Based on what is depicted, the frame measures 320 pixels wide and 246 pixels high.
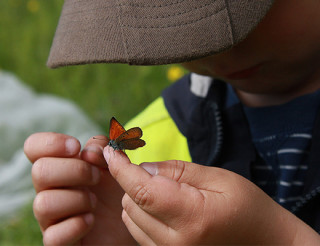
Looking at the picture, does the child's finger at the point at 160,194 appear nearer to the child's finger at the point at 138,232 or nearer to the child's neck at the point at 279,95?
the child's finger at the point at 138,232

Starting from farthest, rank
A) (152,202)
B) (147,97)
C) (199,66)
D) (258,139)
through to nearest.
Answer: (147,97) → (258,139) → (199,66) → (152,202)

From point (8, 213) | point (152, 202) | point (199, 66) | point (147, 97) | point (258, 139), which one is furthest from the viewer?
point (147, 97)

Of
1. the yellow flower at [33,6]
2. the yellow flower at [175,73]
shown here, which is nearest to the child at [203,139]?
the yellow flower at [175,73]

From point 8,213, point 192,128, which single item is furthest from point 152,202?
point 8,213

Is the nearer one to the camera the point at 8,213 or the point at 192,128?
the point at 192,128

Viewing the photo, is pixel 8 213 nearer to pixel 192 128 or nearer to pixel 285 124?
pixel 192 128

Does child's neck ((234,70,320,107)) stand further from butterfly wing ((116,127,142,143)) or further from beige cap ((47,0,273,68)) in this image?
butterfly wing ((116,127,142,143))

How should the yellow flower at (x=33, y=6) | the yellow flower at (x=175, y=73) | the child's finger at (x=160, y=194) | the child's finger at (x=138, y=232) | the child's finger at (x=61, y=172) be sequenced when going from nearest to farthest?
1. the child's finger at (x=160, y=194)
2. the child's finger at (x=138, y=232)
3. the child's finger at (x=61, y=172)
4. the yellow flower at (x=175, y=73)
5. the yellow flower at (x=33, y=6)
